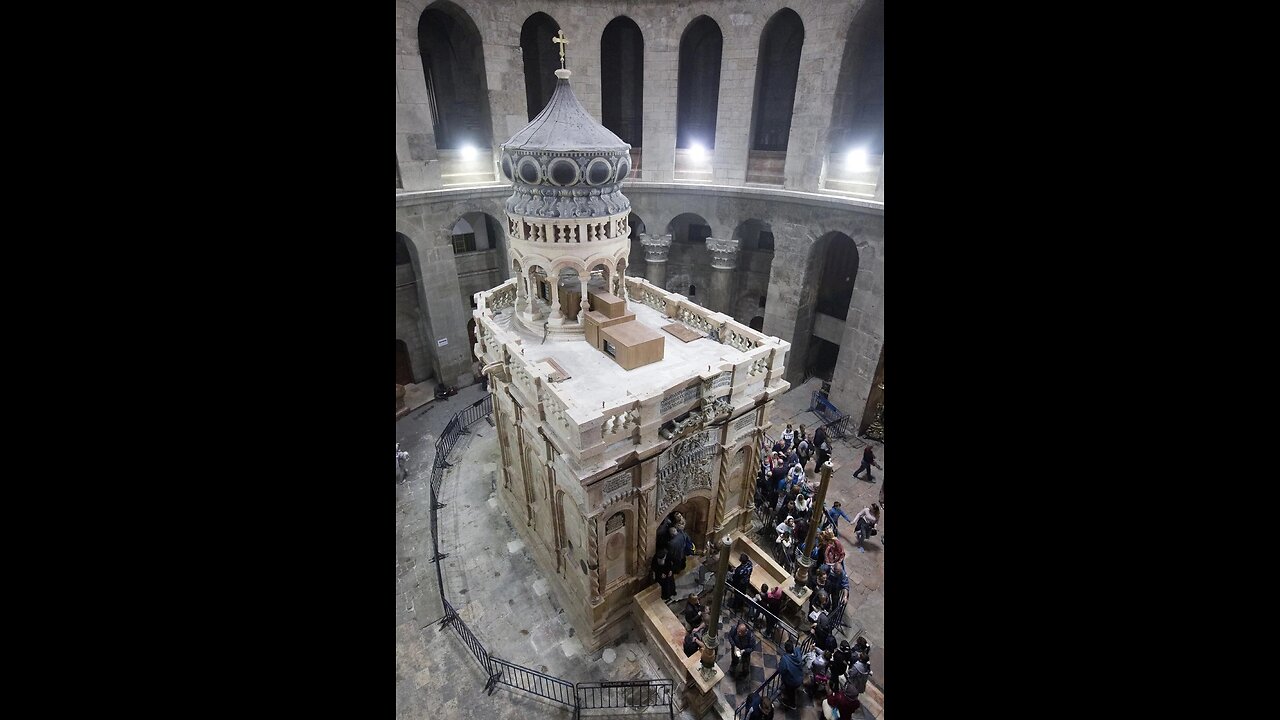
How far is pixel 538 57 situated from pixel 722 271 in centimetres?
1346

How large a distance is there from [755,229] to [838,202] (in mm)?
6290

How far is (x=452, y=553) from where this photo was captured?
51.8ft

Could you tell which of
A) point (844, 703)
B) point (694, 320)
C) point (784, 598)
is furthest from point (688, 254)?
point (844, 703)

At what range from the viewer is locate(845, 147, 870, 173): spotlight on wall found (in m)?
20.2

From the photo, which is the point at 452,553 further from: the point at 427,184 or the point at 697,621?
the point at 427,184

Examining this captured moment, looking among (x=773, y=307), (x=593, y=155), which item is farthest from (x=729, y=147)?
(x=593, y=155)

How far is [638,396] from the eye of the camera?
1126 centimetres

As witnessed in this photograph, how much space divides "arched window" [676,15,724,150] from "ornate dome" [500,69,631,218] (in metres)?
11.8

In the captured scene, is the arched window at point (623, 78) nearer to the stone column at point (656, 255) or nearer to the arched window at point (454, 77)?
the stone column at point (656, 255)

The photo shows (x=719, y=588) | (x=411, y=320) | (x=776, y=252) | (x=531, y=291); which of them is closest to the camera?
(x=719, y=588)

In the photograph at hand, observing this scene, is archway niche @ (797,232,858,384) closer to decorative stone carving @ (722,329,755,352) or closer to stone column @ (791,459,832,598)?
decorative stone carving @ (722,329,755,352)

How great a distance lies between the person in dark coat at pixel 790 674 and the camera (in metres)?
11.2

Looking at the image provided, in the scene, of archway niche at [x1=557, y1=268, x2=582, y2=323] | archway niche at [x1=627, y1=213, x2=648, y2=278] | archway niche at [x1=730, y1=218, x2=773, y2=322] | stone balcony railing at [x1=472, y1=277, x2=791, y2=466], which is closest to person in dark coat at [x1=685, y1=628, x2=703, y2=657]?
stone balcony railing at [x1=472, y1=277, x2=791, y2=466]

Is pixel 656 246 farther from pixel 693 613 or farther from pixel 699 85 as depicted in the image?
pixel 693 613
